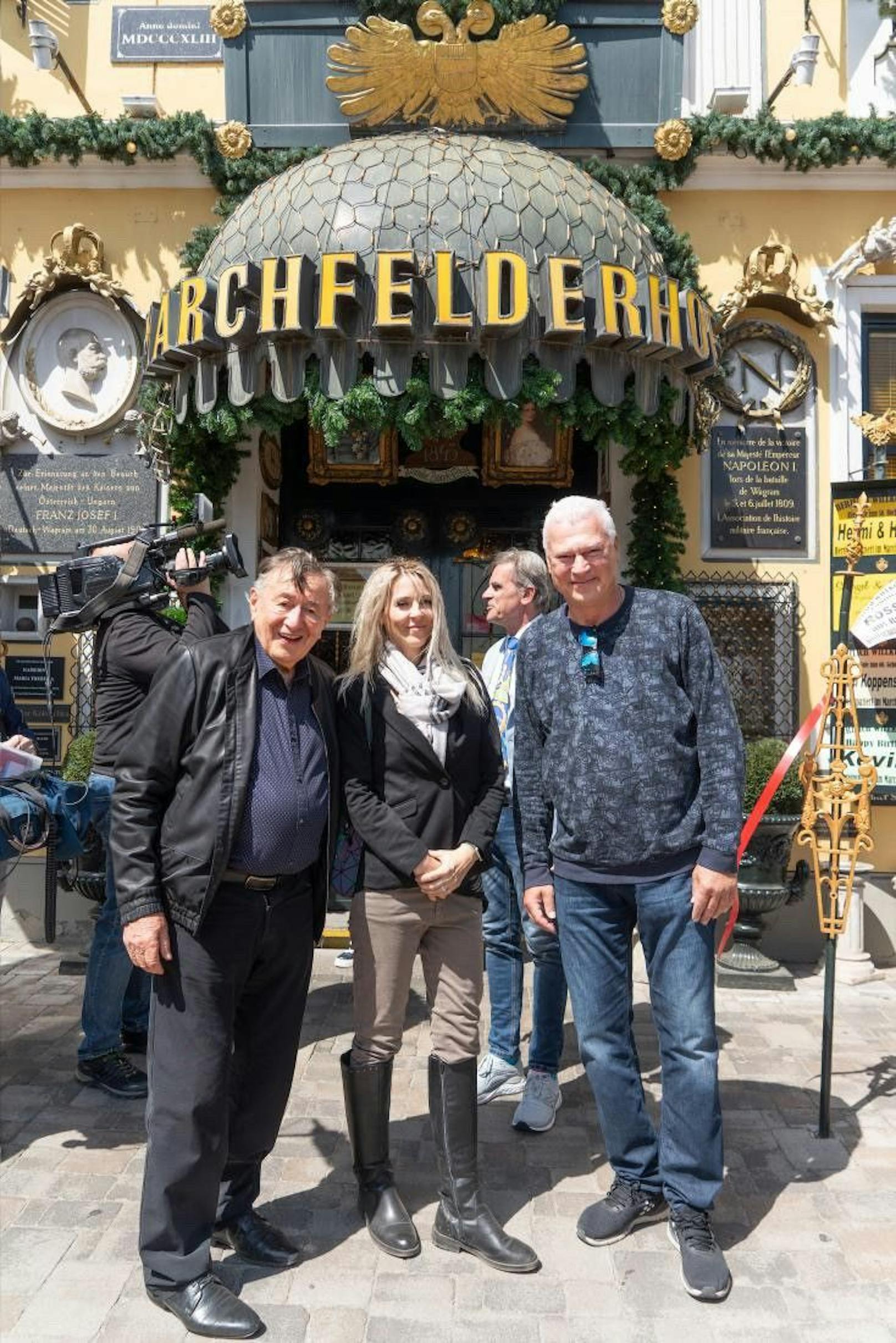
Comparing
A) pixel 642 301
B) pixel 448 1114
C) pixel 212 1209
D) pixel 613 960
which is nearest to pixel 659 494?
pixel 642 301

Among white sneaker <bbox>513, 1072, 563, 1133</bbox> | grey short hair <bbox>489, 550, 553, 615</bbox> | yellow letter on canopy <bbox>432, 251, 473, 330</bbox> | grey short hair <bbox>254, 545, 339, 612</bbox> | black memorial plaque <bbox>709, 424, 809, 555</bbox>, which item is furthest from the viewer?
black memorial plaque <bbox>709, 424, 809, 555</bbox>

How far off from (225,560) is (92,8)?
5.51m

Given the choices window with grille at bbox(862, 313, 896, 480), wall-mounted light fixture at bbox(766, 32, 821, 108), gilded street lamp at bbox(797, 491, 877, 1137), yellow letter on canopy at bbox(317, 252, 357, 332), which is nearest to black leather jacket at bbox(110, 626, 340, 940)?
gilded street lamp at bbox(797, 491, 877, 1137)

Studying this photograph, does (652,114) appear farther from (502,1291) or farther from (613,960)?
(502,1291)

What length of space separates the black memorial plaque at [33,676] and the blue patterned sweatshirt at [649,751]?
4714 mm

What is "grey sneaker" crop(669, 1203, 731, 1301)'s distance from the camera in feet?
8.71

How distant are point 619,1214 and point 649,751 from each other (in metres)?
1.38

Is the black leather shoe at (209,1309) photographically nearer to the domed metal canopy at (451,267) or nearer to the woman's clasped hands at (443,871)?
the woman's clasped hands at (443,871)

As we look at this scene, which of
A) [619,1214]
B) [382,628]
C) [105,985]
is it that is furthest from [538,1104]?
[382,628]

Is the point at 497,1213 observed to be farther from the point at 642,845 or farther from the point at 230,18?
the point at 230,18

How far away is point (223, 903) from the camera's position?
2.64m

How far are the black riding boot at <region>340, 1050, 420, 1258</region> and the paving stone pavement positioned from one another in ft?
0.23

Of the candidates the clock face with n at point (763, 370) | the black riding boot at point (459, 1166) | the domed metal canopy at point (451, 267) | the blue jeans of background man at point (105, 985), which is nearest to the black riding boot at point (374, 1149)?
the black riding boot at point (459, 1166)

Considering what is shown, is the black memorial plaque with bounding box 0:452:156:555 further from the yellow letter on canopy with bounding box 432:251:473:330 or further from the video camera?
the video camera
